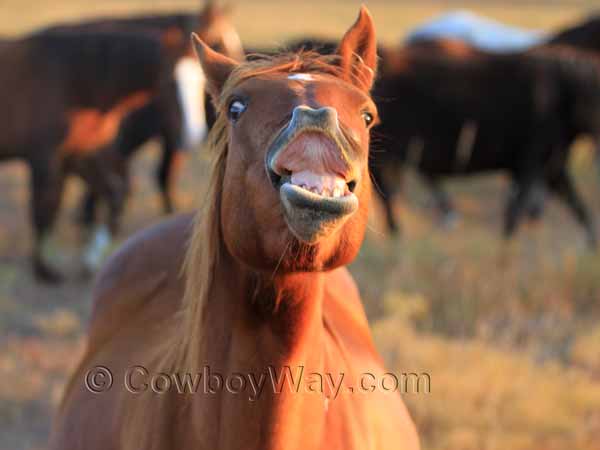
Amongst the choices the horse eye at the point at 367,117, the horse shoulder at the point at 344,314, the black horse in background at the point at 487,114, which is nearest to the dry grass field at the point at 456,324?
the black horse in background at the point at 487,114

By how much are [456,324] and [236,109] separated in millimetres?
3807

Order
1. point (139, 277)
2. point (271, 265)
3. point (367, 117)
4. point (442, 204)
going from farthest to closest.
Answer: point (442, 204), point (139, 277), point (367, 117), point (271, 265)

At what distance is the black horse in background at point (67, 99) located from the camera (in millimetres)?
6859

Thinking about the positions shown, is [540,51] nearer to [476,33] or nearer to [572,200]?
[572,200]

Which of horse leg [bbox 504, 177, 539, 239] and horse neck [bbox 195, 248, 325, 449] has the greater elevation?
horse neck [bbox 195, 248, 325, 449]

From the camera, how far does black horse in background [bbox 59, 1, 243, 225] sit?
7121 mm

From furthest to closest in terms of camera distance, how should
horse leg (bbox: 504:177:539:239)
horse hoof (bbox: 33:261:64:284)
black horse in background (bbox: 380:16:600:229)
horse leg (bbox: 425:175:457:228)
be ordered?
1. horse leg (bbox: 425:175:457:228)
2. horse leg (bbox: 504:177:539:239)
3. black horse in background (bbox: 380:16:600:229)
4. horse hoof (bbox: 33:261:64:284)

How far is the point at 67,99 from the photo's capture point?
22.7 feet

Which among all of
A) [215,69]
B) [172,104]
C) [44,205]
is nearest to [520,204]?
[172,104]

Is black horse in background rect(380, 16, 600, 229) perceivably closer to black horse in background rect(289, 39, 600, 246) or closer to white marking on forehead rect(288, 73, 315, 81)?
black horse in background rect(289, 39, 600, 246)

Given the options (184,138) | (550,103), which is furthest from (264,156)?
(550,103)

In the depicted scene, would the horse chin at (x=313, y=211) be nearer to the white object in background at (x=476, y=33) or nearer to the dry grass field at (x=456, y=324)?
the dry grass field at (x=456, y=324)

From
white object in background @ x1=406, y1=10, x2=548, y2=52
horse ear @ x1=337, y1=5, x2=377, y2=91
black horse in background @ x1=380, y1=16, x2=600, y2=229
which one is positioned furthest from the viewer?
white object in background @ x1=406, y1=10, x2=548, y2=52

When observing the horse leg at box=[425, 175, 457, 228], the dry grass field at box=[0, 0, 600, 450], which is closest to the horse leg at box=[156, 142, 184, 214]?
the dry grass field at box=[0, 0, 600, 450]
